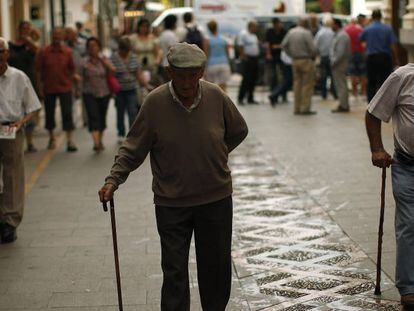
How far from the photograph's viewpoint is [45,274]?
7270 mm

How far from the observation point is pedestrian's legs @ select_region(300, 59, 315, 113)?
18.5 meters

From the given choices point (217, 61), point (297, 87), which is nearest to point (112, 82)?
point (217, 61)

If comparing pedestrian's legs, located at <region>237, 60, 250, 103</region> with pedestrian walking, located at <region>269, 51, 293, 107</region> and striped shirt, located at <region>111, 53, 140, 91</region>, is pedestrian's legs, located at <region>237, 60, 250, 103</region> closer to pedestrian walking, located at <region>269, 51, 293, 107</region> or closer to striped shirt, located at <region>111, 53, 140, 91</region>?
pedestrian walking, located at <region>269, 51, 293, 107</region>

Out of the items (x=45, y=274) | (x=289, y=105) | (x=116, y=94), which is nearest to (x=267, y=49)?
(x=289, y=105)

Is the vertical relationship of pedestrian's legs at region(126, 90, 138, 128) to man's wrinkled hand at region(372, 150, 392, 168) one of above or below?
below

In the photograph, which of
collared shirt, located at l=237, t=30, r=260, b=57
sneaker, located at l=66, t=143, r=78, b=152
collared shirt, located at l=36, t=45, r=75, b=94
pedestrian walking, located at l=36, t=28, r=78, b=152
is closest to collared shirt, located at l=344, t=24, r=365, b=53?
collared shirt, located at l=237, t=30, r=260, b=57

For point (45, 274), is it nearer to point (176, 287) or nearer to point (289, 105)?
point (176, 287)

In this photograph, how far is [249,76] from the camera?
21.1 metres

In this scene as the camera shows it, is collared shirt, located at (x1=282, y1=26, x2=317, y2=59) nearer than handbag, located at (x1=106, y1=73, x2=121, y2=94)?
No

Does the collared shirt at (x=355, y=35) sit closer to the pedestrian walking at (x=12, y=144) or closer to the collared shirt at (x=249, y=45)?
the collared shirt at (x=249, y=45)

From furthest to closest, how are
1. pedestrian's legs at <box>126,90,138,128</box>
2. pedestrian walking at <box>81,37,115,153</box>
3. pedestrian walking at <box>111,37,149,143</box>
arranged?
pedestrian's legs at <box>126,90,138,128</box>, pedestrian walking at <box>111,37,149,143</box>, pedestrian walking at <box>81,37,115,153</box>

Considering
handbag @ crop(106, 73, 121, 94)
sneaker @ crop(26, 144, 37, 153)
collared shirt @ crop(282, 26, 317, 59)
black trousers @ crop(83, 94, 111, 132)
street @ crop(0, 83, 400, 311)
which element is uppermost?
collared shirt @ crop(282, 26, 317, 59)

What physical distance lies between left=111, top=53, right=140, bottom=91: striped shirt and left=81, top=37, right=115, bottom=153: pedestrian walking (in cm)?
24

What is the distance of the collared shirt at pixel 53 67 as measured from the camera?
47.1 ft
